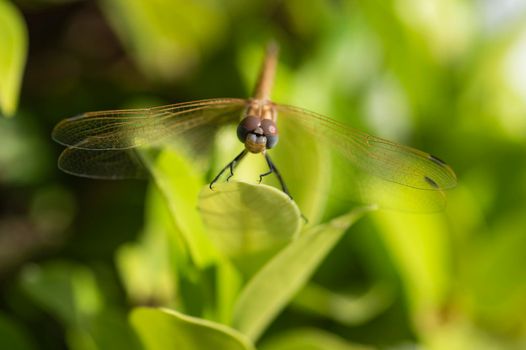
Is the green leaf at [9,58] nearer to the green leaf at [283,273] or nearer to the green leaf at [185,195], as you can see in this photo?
the green leaf at [185,195]

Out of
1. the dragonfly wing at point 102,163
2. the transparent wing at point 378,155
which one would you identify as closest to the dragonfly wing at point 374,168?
the transparent wing at point 378,155

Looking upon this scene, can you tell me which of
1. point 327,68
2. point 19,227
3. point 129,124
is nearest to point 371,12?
point 327,68

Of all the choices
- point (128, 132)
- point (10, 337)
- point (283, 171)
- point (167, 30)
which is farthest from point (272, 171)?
point (167, 30)

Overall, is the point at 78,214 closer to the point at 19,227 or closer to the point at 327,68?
the point at 19,227

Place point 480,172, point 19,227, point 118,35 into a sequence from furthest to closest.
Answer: point 118,35 < point 19,227 < point 480,172

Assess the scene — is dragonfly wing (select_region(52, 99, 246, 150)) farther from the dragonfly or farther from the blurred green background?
the blurred green background

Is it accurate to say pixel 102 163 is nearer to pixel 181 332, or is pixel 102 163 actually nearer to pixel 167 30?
pixel 181 332

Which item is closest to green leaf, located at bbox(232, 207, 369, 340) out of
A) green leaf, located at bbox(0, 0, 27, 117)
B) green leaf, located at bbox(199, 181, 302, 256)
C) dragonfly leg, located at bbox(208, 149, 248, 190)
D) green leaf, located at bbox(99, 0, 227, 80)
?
green leaf, located at bbox(199, 181, 302, 256)
